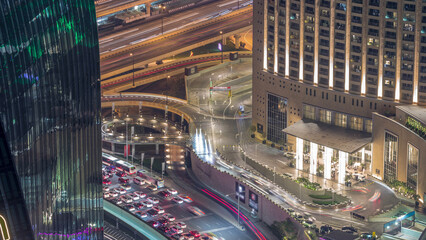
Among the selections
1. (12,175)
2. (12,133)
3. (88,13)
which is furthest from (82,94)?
(12,175)

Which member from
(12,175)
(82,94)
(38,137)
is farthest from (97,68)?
(12,175)

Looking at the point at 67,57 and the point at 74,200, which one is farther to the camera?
the point at 74,200

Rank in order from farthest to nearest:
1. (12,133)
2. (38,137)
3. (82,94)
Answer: (82,94), (38,137), (12,133)

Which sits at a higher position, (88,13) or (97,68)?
(88,13)

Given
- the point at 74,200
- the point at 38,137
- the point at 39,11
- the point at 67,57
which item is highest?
the point at 39,11

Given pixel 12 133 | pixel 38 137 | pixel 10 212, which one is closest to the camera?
Result: pixel 10 212

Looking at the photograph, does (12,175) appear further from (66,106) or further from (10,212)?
(66,106)
